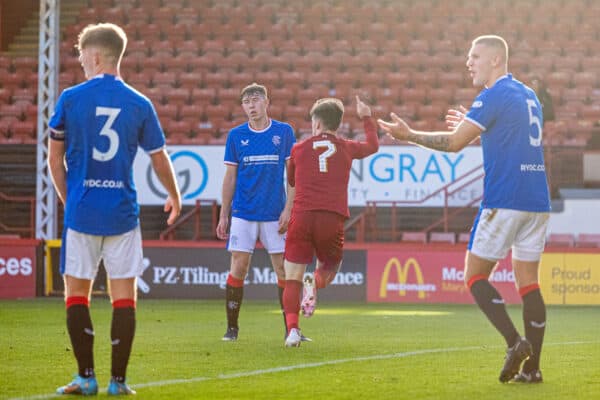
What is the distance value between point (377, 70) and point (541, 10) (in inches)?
185

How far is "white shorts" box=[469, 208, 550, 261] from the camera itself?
268 inches

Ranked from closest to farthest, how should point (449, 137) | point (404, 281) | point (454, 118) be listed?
point (449, 137)
point (454, 118)
point (404, 281)

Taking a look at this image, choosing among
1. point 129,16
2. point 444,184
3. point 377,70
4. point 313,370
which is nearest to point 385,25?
point 377,70

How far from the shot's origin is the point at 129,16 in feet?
87.1

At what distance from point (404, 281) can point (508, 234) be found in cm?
1086

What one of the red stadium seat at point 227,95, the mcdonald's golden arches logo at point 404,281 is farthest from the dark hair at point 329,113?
the red stadium seat at point 227,95

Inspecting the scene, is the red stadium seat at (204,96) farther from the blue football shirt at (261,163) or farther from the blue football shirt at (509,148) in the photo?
the blue football shirt at (509,148)

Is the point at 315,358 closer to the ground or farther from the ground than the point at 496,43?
closer to the ground

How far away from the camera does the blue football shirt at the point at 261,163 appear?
10.1 metres

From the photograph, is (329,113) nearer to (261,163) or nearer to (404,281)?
(261,163)

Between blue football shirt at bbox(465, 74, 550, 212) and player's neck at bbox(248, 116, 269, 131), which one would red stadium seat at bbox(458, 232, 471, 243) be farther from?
blue football shirt at bbox(465, 74, 550, 212)

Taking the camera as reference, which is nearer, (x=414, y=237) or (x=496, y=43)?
(x=496, y=43)

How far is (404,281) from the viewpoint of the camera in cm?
1762

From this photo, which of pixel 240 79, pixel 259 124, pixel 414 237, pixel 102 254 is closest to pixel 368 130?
pixel 259 124
